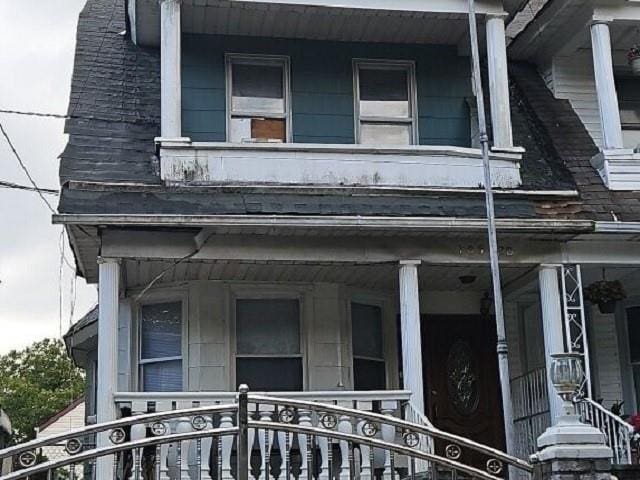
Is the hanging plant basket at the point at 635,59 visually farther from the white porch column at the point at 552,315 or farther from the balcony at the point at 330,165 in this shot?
the white porch column at the point at 552,315

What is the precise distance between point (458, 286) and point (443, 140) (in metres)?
1.76

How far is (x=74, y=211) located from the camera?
906 centimetres

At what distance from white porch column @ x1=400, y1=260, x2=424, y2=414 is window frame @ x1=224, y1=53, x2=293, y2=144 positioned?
230cm

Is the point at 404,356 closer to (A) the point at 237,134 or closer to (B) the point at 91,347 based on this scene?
(A) the point at 237,134

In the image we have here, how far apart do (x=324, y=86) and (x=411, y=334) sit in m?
3.31

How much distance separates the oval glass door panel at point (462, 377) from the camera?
39.5 feet

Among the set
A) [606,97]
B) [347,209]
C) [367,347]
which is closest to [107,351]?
[347,209]

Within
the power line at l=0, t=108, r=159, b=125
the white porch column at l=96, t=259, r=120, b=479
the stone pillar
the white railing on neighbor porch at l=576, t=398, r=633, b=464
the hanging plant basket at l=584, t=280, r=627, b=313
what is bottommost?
the stone pillar

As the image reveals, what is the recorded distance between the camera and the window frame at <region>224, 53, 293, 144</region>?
11.2 metres

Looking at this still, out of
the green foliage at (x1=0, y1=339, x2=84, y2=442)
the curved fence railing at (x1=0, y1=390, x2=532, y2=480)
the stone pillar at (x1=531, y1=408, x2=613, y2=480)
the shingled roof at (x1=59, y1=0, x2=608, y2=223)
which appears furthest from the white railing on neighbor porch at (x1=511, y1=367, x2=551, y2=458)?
the green foliage at (x1=0, y1=339, x2=84, y2=442)

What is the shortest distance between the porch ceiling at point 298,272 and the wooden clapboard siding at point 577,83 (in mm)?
2638

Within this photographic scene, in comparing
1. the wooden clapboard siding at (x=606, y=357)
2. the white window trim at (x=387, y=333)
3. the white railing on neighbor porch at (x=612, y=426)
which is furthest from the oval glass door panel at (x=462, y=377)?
the white railing on neighbor porch at (x=612, y=426)

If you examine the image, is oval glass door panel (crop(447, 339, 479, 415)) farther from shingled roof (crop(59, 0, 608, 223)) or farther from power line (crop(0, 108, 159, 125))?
power line (crop(0, 108, 159, 125))

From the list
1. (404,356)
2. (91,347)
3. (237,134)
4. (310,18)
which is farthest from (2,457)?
(91,347)
